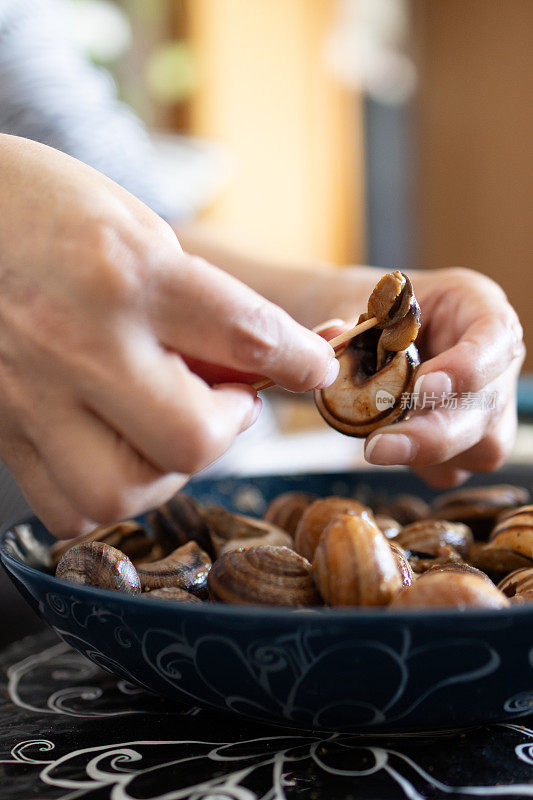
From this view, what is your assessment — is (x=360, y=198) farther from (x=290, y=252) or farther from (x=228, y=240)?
(x=228, y=240)

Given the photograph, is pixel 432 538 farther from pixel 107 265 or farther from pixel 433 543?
pixel 107 265

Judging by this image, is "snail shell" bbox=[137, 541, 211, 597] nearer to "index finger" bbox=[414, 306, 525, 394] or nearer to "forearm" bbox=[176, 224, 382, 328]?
"index finger" bbox=[414, 306, 525, 394]

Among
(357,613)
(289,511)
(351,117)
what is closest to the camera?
(357,613)

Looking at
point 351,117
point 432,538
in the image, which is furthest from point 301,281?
point 351,117

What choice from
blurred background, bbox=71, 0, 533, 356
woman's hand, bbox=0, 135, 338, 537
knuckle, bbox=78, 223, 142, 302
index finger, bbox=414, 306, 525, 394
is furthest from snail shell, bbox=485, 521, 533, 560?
blurred background, bbox=71, 0, 533, 356

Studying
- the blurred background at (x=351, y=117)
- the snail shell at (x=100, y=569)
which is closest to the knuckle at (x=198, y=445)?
the snail shell at (x=100, y=569)

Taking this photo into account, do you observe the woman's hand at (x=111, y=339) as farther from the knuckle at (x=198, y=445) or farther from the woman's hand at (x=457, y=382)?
the woman's hand at (x=457, y=382)
